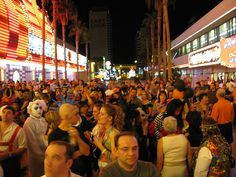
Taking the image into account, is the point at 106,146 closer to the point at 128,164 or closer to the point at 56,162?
the point at 128,164

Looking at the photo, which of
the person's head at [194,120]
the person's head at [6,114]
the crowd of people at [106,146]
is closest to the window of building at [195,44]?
the crowd of people at [106,146]

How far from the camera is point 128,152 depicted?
3.11m

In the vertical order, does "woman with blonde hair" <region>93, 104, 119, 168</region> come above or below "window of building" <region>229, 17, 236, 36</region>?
below

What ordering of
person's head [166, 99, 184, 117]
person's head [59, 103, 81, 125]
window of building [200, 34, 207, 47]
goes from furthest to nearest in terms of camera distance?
window of building [200, 34, 207, 47] → person's head [166, 99, 184, 117] → person's head [59, 103, 81, 125]

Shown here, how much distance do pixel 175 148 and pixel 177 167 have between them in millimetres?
271

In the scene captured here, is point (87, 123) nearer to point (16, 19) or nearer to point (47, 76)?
point (16, 19)

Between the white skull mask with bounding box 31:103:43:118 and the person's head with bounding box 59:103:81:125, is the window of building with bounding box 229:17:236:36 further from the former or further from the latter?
the person's head with bounding box 59:103:81:125

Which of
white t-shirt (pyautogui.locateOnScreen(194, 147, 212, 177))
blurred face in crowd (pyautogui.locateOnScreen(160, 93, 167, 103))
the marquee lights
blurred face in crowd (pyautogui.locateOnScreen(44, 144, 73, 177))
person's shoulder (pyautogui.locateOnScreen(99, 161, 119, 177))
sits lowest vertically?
white t-shirt (pyautogui.locateOnScreen(194, 147, 212, 177))

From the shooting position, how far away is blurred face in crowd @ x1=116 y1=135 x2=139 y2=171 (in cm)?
311

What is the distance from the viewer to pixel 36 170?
6223mm

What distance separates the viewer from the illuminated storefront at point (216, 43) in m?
24.9

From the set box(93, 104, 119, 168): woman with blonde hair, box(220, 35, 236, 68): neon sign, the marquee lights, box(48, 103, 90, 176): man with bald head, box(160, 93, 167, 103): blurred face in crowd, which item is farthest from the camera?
the marquee lights

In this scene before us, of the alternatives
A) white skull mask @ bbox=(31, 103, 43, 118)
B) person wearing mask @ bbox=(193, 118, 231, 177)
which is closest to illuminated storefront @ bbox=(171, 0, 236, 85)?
white skull mask @ bbox=(31, 103, 43, 118)

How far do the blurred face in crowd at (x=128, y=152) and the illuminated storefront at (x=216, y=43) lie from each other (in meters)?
20.6
